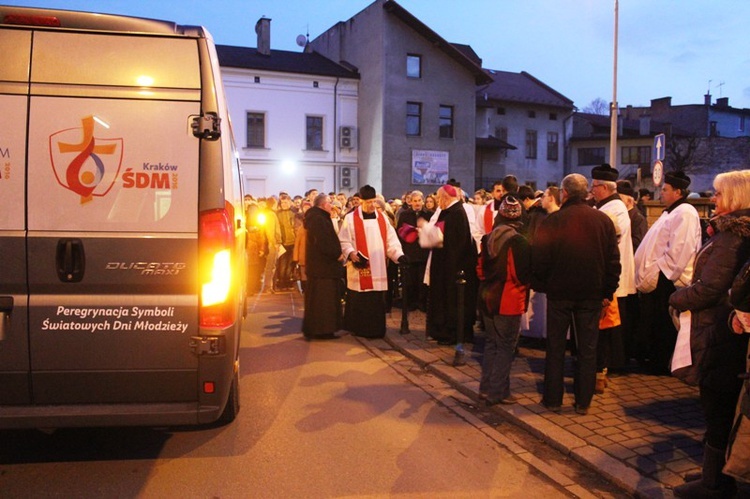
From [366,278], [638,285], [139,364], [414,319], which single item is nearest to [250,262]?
[414,319]

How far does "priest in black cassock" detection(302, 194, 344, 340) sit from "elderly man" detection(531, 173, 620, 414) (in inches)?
150

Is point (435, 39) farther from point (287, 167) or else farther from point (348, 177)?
point (287, 167)

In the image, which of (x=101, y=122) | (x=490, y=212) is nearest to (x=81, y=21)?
(x=101, y=122)

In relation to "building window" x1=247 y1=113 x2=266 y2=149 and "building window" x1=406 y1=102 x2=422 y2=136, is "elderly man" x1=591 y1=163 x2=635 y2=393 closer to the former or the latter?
"building window" x1=406 y1=102 x2=422 y2=136

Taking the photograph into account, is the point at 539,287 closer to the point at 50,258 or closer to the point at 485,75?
the point at 50,258

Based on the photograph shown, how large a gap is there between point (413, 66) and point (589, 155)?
21934 millimetres

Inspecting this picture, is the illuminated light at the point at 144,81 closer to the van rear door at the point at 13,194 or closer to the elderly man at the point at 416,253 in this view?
the van rear door at the point at 13,194

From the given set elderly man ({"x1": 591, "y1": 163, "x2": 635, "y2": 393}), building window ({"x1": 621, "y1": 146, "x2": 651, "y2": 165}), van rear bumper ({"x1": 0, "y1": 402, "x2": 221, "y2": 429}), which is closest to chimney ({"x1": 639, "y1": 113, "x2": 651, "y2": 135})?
building window ({"x1": 621, "y1": 146, "x2": 651, "y2": 165})

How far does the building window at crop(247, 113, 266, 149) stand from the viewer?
35.2 m

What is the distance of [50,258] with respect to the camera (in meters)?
3.91

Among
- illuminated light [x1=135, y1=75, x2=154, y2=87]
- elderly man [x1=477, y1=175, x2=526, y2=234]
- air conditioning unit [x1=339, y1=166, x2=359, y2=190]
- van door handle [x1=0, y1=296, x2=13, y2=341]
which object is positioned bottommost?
van door handle [x1=0, y1=296, x2=13, y2=341]

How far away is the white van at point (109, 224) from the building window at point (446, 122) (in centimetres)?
3415

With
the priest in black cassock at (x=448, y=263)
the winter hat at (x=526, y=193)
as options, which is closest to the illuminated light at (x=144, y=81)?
the priest in black cassock at (x=448, y=263)

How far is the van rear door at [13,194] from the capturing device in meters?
3.88
